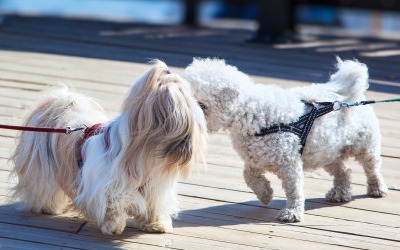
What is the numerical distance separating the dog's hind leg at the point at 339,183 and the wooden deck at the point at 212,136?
5 centimetres

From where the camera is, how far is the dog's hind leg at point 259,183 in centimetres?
Result: 372

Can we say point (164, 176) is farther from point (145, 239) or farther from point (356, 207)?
point (356, 207)

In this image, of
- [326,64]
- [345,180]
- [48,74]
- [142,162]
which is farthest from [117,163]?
[326,64]

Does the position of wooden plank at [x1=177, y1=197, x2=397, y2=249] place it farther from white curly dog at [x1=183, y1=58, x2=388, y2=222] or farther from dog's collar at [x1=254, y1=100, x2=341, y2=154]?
dog's collar at [x1=254, y1=100, x2=341, y2=154]

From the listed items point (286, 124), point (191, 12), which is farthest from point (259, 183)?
point (191, 12)

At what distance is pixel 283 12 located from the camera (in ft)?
23.7

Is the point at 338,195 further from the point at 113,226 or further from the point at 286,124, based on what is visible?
the point at 113,226

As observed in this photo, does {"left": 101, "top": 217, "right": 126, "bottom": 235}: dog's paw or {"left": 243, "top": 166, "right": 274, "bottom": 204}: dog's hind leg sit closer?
{"left": 101, "top": 217, "right": 126, "bottom": 235}: dog's paw

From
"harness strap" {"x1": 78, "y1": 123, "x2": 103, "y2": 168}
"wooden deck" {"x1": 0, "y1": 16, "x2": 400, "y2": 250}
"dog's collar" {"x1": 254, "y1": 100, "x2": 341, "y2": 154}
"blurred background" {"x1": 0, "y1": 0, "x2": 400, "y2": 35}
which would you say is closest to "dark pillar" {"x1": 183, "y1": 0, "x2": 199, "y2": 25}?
"wooden deck" {"x1": 0, "y1": 16, "x2": 400, "y2": 250}

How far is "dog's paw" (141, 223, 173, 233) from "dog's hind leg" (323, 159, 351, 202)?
90 centimetres

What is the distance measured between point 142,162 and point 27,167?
0.64 m

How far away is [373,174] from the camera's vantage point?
3980 millimetres

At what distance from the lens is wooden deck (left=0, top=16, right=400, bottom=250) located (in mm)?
3404

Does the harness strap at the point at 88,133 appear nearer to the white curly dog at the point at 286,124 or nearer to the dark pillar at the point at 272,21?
the white curly dog at the point at 286,124
